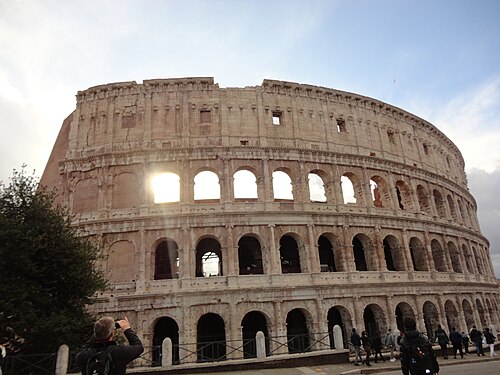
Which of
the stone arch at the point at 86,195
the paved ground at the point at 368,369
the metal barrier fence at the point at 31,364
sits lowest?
the paved ground at the point at 368,369

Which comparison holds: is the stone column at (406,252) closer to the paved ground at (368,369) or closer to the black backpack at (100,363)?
the paved ground at (368,369)

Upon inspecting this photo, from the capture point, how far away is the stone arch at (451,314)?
23.2m

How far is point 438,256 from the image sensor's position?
25.1 meters

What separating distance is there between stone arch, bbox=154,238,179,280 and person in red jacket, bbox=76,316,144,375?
17388 millimetres

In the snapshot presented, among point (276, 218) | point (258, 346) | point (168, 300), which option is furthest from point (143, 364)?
point (276, 218)

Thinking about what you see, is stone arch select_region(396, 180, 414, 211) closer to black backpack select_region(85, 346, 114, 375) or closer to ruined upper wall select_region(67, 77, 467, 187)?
ruined upper wall select_region(67, 77, 467, 187)

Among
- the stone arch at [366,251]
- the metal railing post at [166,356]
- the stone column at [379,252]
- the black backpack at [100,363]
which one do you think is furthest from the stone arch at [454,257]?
the black backpack at [100,363]

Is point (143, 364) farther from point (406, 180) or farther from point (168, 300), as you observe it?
point (406, 180)

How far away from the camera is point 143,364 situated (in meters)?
16.7

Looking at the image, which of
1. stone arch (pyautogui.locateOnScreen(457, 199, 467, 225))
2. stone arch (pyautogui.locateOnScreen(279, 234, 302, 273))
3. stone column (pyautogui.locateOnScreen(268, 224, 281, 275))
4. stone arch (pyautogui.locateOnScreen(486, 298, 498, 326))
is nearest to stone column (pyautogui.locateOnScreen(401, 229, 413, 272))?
stone arch (pyautogui.locateOnScreen(279, 234, 302, 273))

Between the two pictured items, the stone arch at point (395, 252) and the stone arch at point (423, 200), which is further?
the stone arch at point (423, 200)

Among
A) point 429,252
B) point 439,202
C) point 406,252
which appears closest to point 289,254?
point 406,252

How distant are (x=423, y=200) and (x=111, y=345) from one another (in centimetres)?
2677

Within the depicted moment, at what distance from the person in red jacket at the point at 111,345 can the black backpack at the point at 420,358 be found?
4195mm
